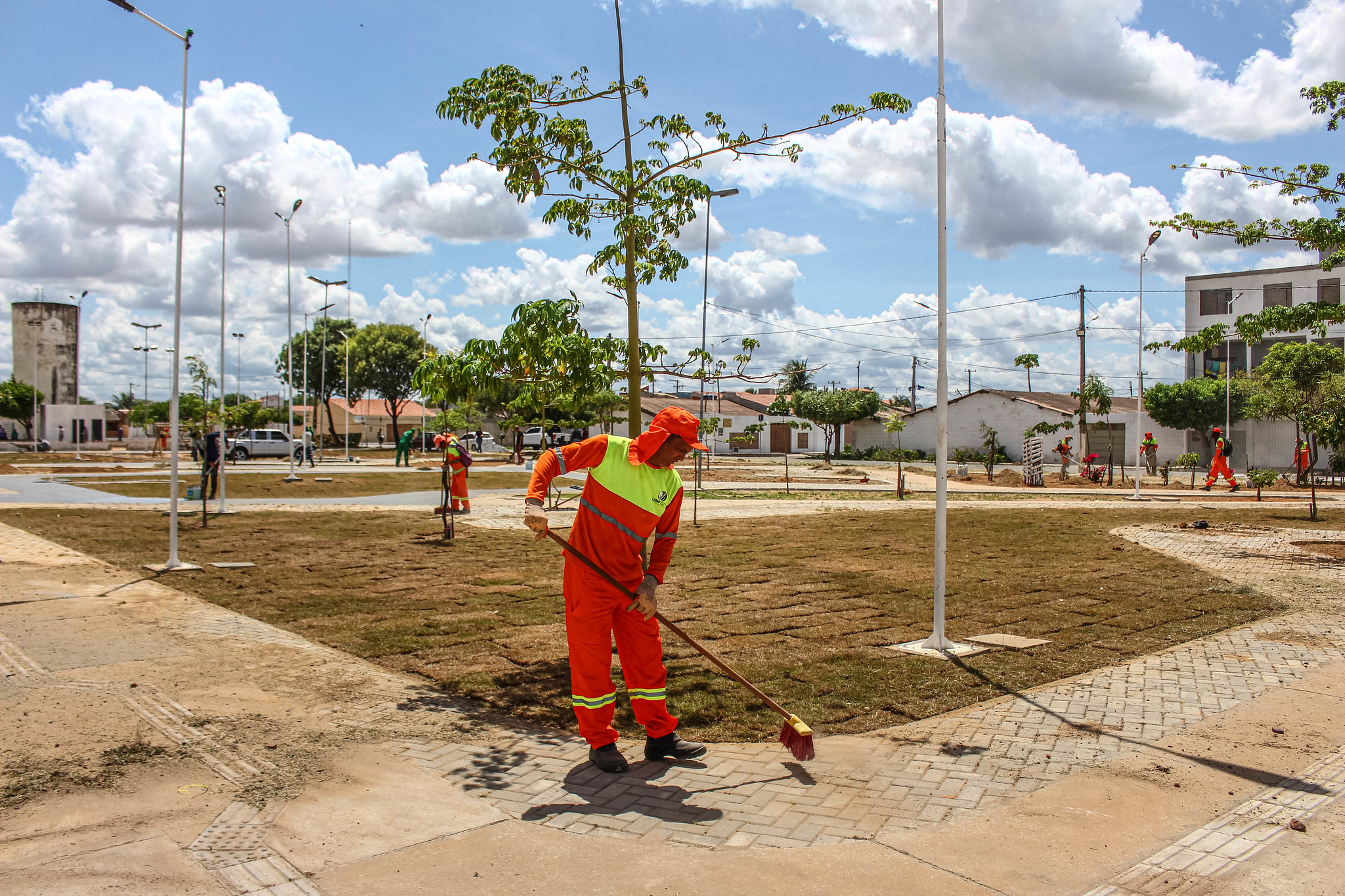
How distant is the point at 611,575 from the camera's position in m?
4.37

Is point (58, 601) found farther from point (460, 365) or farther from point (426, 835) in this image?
point (426, 835)

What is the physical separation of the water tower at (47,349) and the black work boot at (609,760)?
79219mm

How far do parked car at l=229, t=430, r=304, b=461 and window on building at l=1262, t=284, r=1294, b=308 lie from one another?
5198 centimetres

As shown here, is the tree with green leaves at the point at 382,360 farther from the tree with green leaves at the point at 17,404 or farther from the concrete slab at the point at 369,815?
the concrete slab at the point at 369,815

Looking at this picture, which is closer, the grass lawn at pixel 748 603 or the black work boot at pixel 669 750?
the black work boot at pixel 669 750

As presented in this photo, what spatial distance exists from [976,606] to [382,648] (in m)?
5.41

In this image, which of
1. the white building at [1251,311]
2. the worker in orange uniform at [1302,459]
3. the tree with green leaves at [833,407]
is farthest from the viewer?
the tree with green leaves at [833,407]

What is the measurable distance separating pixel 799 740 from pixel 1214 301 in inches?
2134

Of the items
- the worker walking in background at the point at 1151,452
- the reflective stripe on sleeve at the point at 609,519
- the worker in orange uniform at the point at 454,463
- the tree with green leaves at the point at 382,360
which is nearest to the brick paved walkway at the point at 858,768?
the reflective stripe on sleeve at the point at 609,519

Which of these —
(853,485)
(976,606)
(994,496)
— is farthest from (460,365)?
(853,485)

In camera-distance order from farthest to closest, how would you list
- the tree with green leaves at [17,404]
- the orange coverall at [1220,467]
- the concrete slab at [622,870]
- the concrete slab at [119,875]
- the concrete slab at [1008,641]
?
the tree with green leaves at [17,404]
the orange coverall at [1220,467]
the concrete slab at [1008,641]
the concrete slab at [622,870]
the concrete slab at [119,875]

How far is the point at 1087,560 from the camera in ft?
36.8

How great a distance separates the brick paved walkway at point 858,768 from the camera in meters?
3.66

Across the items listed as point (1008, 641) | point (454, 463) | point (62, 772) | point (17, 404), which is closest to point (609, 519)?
point (62, 772)
